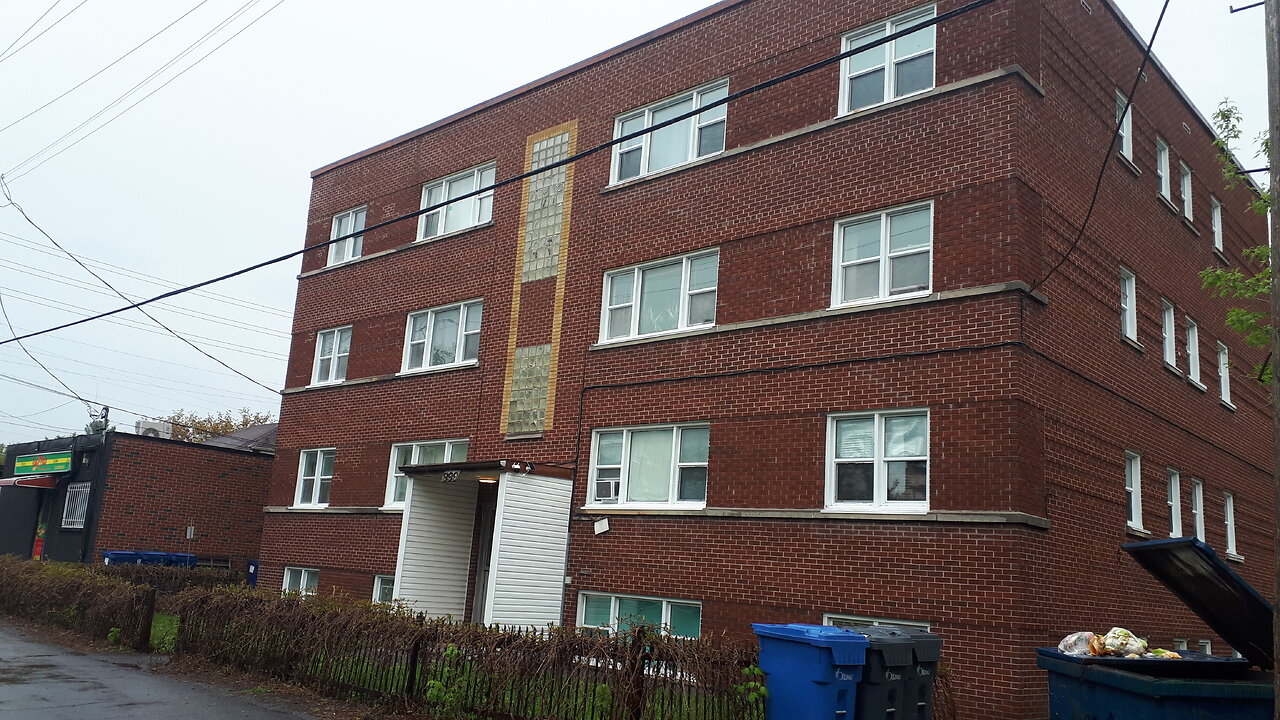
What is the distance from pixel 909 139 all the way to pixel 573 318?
6880 mm

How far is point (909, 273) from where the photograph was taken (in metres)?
13.7

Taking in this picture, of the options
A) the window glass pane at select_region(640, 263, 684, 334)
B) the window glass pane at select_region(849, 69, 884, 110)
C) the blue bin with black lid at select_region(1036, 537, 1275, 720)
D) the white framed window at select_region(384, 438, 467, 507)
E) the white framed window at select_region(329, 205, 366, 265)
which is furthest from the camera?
the white framed window at select_region(329, 205, 366, 265)

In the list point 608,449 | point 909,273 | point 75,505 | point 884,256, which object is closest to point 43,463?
point 75,505

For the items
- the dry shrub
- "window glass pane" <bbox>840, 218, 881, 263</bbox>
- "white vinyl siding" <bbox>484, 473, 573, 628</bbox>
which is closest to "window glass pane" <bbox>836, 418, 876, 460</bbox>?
"window glass pane" <bbox>840, 218, 881, 263</bbox>

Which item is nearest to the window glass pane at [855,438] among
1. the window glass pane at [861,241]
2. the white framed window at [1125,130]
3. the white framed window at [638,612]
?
the window glass pane at [861,241]

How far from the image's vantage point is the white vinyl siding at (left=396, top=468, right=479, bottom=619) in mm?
17531

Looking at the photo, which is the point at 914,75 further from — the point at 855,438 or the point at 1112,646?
the point at 1112,646

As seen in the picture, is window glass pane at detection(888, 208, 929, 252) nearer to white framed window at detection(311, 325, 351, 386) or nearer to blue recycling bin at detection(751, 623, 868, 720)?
blue recycling bin at detection(751, 623, 868, 720)

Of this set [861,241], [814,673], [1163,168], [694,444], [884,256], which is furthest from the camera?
[1163,168]

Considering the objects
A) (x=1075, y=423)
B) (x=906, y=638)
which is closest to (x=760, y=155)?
(x=1075, y=423)

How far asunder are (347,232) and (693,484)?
12713mm

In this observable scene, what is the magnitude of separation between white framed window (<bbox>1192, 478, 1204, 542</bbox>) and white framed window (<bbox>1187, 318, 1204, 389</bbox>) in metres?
1.89

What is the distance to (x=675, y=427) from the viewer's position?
626 inches

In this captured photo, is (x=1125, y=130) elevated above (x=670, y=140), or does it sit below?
above
